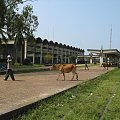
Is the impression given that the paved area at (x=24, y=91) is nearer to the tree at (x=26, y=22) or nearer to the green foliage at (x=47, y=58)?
the tree at (x=26, y=22)

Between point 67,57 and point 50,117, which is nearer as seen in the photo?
point 50,117

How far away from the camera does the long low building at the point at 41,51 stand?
105012 mm

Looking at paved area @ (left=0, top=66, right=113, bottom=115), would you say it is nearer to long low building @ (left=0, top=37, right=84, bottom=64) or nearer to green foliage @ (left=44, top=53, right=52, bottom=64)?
long low building @ (left=0, top=37, right=84, bottom=64)

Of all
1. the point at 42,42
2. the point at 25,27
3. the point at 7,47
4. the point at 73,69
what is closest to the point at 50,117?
the point at 73,69

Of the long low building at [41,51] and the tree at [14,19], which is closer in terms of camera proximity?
the tree at [14,19]

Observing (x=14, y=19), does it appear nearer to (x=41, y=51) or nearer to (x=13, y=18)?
(x=13, y=18)

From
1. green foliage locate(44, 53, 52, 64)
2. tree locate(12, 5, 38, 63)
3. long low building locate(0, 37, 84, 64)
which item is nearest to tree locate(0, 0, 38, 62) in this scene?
tree locate(12, 5, 38, 63)

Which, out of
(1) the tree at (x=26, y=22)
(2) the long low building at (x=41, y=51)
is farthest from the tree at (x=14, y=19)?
(2) the long low building at (x=41, y=51)

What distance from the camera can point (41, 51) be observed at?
11744 centimetres

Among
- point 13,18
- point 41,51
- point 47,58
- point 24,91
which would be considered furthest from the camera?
point 41,51

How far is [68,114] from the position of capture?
9.91 metres

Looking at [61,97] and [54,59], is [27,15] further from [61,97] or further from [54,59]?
[54,59]

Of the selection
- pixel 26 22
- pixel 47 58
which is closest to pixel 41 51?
pixel 47 58

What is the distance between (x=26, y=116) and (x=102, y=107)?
3.16 meters
